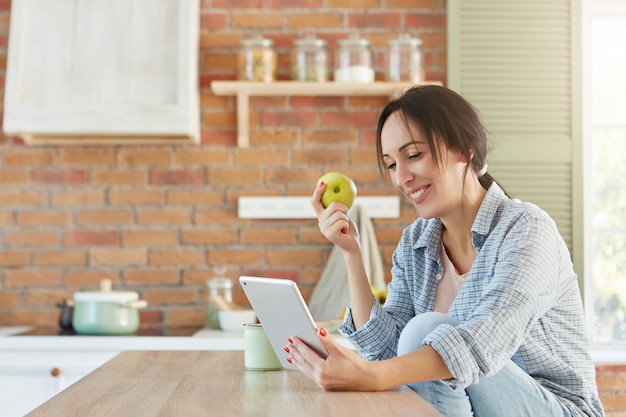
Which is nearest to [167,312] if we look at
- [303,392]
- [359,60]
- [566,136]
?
[359,60]

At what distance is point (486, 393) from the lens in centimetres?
155

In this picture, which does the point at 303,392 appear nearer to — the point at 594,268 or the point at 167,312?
the point at 167,312

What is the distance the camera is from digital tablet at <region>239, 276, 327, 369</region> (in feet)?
4.57

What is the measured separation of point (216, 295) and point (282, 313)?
181 cm

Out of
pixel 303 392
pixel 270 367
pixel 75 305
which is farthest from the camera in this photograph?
pixel 75 305

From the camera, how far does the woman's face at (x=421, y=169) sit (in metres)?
1.78

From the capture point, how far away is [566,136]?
3.33m

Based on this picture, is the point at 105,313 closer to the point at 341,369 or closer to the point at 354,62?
the point at 354,62

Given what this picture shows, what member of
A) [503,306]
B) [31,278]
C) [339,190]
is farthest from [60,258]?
[503,306]

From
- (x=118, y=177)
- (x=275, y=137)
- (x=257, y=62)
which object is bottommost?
(x=118, y=177)

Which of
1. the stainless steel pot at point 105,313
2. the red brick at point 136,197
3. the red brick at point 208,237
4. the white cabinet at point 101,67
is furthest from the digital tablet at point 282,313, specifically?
the red brick at point 136,197

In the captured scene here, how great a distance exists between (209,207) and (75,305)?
2.11ft

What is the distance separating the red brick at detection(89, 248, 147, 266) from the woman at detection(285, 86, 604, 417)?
5.38 feet

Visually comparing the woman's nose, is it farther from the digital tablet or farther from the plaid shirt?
the digital tablet
